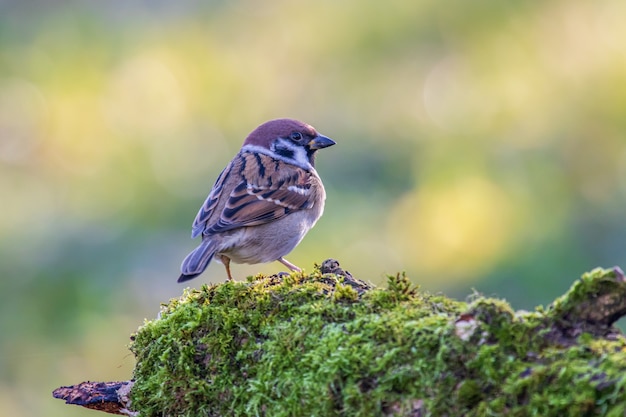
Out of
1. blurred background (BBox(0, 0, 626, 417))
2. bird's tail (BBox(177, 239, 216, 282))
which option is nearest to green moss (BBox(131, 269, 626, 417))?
bird's tail (BBox(177, 239, 216, 282))

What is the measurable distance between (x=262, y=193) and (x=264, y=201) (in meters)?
0.07

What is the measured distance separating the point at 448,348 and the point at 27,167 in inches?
188

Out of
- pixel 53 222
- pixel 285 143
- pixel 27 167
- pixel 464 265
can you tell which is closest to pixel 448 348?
pixel 285 143

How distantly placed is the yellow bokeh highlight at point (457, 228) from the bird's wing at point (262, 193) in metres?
1.30

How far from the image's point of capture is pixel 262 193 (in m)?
4.46

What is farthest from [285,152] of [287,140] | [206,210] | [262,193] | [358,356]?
[358,356]

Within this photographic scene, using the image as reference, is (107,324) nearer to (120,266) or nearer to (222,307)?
(120,266)

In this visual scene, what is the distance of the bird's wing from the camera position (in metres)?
4.24

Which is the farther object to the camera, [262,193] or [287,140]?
[287,140]

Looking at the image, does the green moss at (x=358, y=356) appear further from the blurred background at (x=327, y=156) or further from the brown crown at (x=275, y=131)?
the blurred background at (x=327, y=156)

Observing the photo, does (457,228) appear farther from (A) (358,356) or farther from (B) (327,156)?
(A) (358,356)

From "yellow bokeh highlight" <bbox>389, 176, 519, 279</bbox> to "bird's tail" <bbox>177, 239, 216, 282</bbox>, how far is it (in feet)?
6.99

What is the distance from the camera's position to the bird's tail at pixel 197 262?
3689 millimetres

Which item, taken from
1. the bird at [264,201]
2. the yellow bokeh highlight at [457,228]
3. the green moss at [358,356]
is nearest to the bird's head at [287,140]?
the bird at [264,201]
